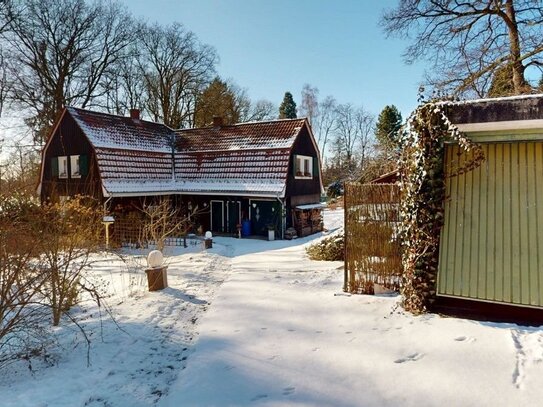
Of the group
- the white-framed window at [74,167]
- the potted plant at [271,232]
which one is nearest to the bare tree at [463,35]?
the potted plant at [271,232]

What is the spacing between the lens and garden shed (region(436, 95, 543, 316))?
486 cm

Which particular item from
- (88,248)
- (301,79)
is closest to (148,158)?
(88,248)

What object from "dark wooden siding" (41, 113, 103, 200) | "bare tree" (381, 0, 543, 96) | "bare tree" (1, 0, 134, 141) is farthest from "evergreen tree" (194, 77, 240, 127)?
"bare tree" (381, 0, 543, 96)

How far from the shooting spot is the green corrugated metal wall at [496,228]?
4.89 meters

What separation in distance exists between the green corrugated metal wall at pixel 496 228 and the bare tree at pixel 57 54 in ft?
86.1

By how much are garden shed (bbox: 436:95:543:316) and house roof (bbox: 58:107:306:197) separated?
1201 centimetres

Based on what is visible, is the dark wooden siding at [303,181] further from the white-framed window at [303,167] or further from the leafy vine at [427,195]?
the leafy vine at [427,195]

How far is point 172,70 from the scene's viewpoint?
1248 inches

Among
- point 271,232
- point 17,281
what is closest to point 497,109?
point 17,281

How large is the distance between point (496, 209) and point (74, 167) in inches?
757

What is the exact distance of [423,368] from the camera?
12.7 ft

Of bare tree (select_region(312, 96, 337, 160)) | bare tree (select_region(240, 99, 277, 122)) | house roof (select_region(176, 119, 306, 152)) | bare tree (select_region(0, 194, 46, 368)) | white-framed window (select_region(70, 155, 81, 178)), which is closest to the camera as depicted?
bare tree (select_region(0, 194, 46, 368))

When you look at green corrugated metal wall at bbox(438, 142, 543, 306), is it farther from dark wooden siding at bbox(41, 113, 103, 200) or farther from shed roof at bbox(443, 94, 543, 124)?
dark wooden siding at bbox(41, 113, 103, 200)

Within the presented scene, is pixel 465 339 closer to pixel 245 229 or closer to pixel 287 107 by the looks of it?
pixel 245 229
